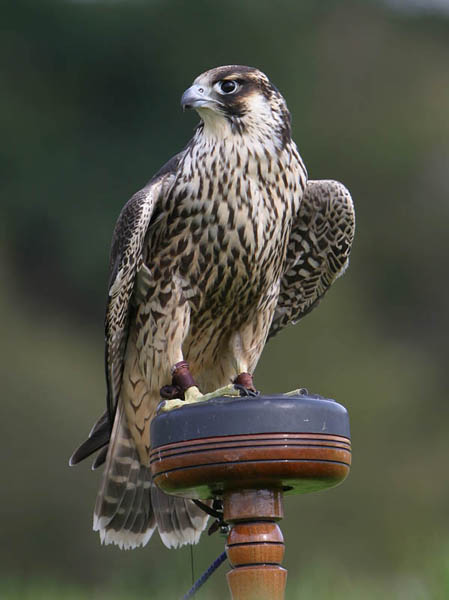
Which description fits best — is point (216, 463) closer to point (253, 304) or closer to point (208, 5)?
point (253, 304)

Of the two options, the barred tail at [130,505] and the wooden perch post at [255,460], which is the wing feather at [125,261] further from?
the wooden perch post at [255,460]

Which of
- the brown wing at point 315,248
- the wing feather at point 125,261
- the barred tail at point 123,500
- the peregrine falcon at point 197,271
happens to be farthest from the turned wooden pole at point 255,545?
the brown wing at point 315,248

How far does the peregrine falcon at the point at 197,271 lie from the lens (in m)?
3.10

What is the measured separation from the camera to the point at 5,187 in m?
10.9

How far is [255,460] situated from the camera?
227cm

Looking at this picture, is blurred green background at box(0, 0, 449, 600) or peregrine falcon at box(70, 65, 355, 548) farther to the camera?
blurred green background at box(0, 0, 449, 600)

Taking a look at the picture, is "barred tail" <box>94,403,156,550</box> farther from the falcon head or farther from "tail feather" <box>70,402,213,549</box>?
the falcon head

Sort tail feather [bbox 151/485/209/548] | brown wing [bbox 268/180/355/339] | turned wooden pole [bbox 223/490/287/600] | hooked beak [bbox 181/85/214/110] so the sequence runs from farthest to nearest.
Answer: brown wing [bbox 268/180/355/339] < tail feather [bbox 151/485/209/548] < hooked beak [bbox 181/85/214/110] < turned wooden pole [bbox 223/490/287/600]

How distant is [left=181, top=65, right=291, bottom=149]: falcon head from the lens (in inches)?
122

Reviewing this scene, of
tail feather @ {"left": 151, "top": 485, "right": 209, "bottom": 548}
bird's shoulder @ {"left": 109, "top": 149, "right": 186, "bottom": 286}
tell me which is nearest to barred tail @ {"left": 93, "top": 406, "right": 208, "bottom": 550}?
tail feather @ {"left": 151, "top": 485, "right": 209, "bottom": 548}

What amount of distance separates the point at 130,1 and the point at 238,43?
142cm

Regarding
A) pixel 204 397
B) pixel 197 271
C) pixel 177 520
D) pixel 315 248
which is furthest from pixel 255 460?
pixel 315 248

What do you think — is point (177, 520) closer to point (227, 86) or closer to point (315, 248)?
point (315, 248)

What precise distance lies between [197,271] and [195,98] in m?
0.41
